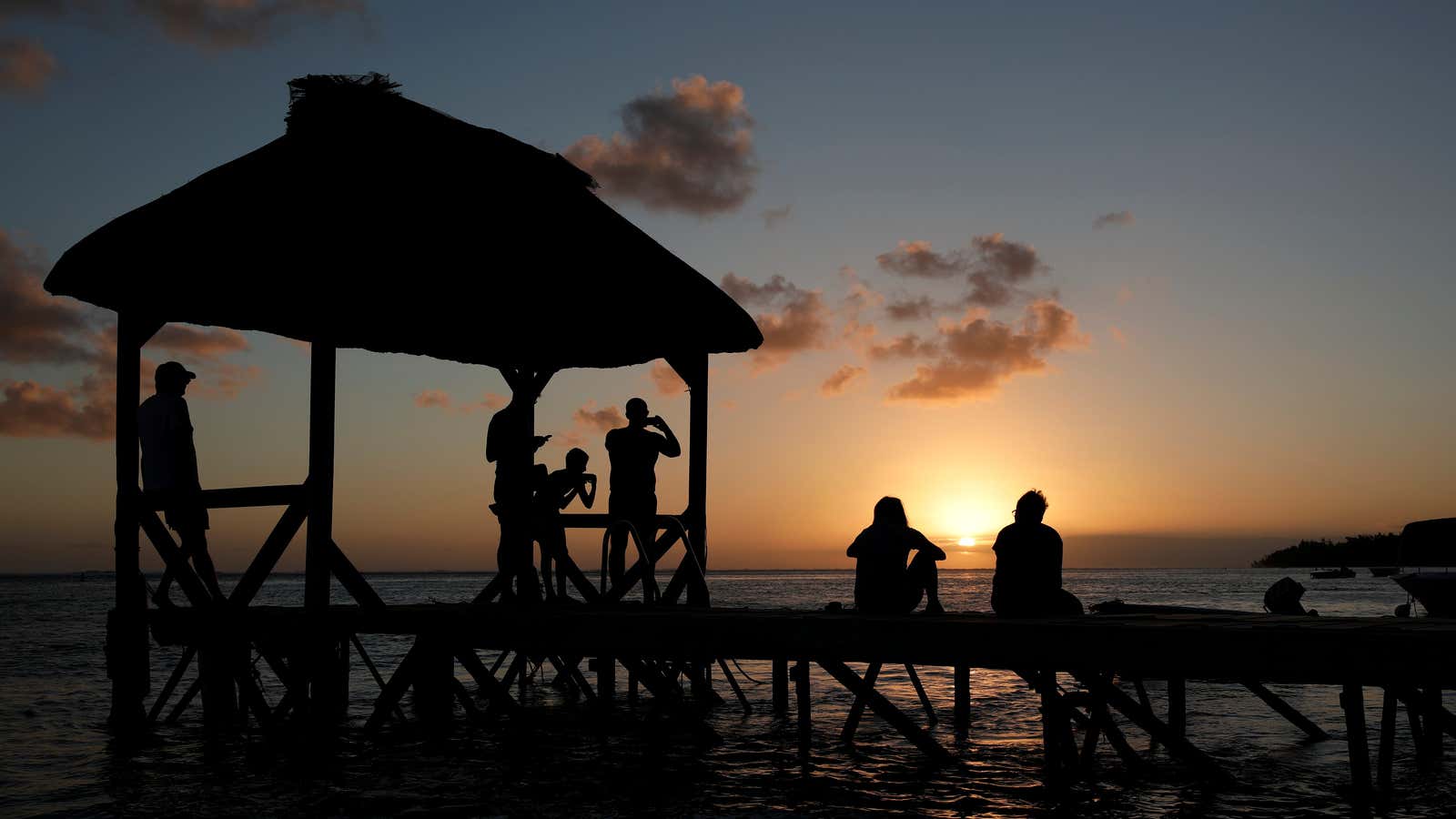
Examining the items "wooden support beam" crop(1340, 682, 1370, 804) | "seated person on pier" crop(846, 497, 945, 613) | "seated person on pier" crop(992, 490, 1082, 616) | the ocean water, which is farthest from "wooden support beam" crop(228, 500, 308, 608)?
"wooden support beam" crop(1340, 682, 1370, 804)

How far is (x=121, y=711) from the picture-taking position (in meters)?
11.8

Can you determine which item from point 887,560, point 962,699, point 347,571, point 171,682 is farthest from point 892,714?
point 171,682

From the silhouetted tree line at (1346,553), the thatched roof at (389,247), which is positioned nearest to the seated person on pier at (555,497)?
the thatched roof at (389,247)

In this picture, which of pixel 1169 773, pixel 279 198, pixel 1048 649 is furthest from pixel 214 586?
pixel 1169 773

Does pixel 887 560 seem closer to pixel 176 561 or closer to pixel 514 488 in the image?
pixel 514 488

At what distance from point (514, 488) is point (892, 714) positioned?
4.30 m

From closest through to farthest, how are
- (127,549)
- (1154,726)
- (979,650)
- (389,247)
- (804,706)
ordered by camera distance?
(979,650) → (1154,726) → (389,247) → (804,706) → (127,549)

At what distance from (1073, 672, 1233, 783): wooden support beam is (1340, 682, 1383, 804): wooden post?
3.20 ft

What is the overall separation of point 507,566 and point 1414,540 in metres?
13.5

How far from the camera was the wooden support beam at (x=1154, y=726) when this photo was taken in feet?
29.3

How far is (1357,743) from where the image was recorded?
28.2ft

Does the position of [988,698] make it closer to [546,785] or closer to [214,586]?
[546,785]

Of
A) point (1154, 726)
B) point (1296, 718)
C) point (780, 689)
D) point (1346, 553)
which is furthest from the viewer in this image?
point (1346, 553)

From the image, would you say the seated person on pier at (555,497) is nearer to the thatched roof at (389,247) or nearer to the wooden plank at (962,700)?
the thatched roof at (389,247)
